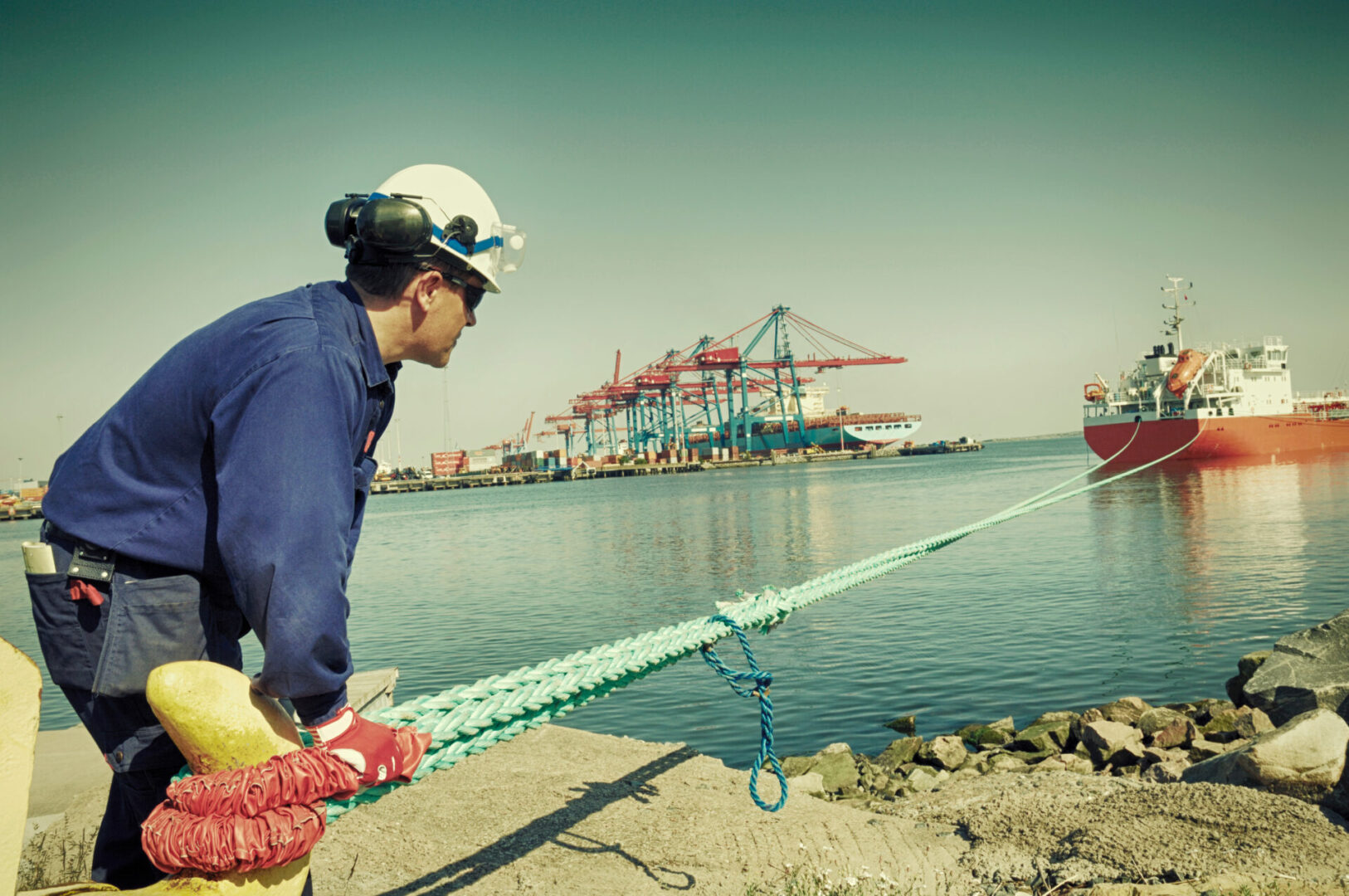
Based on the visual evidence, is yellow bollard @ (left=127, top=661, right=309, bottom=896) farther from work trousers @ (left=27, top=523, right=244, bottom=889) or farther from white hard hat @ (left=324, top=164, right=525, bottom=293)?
white hard hat @ (left=324, top=164, right=525, bottom=293)

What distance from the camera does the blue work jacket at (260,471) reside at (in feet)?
3.81

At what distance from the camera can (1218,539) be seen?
19.5m

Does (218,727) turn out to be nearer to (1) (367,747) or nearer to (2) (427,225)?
(1) (367,747)

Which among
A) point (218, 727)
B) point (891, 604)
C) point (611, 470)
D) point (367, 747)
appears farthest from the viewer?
point (611, 470)

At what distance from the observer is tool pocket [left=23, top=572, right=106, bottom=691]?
137cm

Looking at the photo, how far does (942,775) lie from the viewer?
634cm

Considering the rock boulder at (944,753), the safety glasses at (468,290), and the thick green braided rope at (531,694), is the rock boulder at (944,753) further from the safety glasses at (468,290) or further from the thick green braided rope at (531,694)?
the safety glasses at (468,290)

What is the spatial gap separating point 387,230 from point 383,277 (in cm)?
9

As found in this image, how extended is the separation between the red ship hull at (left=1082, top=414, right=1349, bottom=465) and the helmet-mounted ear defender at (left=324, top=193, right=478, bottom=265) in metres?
46.0

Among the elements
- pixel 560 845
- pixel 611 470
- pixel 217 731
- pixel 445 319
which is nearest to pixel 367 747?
pixel 217 731

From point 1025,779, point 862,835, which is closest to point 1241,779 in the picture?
point 1025,779

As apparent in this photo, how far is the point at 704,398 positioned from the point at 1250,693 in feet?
282

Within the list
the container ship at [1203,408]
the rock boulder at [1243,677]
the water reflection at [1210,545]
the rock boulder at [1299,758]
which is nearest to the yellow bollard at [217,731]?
the rock boulder at [1299,758]

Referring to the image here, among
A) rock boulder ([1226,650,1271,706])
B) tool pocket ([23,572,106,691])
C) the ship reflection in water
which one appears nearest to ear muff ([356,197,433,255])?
→ tool pocket ([23,572,106,691])
